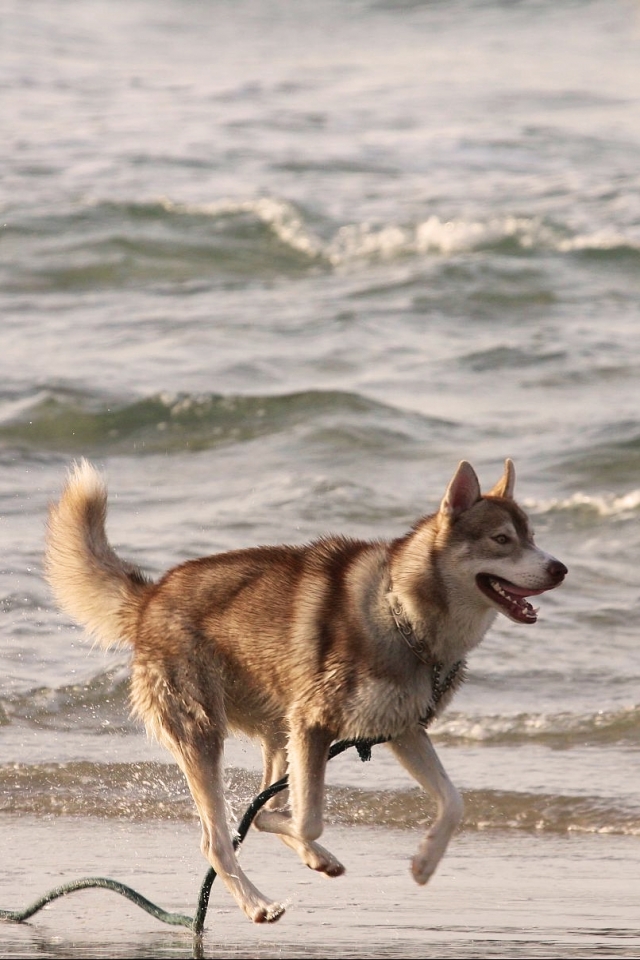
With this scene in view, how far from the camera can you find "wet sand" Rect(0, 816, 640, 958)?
5.39 meters

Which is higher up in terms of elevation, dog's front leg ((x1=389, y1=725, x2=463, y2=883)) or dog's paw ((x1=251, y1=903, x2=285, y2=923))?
dog's front leg ((x1=389, y1=725, x2=463, y2=883))

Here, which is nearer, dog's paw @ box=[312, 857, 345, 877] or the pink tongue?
the pink tongue

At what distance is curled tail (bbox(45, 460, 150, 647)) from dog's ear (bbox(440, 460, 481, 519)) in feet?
3.99

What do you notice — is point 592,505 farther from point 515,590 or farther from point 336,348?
point 515,590

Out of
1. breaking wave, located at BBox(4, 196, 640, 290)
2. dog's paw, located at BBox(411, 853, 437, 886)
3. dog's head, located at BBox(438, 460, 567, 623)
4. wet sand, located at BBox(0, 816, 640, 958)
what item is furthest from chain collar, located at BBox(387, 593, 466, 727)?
breaking wave, located at BBox(4, 196, 640, 290)

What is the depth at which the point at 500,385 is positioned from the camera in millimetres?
15898

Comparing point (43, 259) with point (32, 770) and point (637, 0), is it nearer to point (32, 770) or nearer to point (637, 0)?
point (32, 770)

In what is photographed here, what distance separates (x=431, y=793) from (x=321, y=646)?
24.2 inches

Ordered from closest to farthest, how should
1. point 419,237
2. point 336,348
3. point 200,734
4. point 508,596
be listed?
point 508,596 → point 200,734 → point 336,348 → point 419,237

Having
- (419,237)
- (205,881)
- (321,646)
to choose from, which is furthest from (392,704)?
(419,237)

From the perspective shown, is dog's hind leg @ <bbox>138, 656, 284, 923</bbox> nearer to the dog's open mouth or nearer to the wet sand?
the wet sand

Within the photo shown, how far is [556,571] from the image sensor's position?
504cm

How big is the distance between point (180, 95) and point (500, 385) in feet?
48.6

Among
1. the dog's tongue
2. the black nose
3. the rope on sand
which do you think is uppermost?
the black nose
